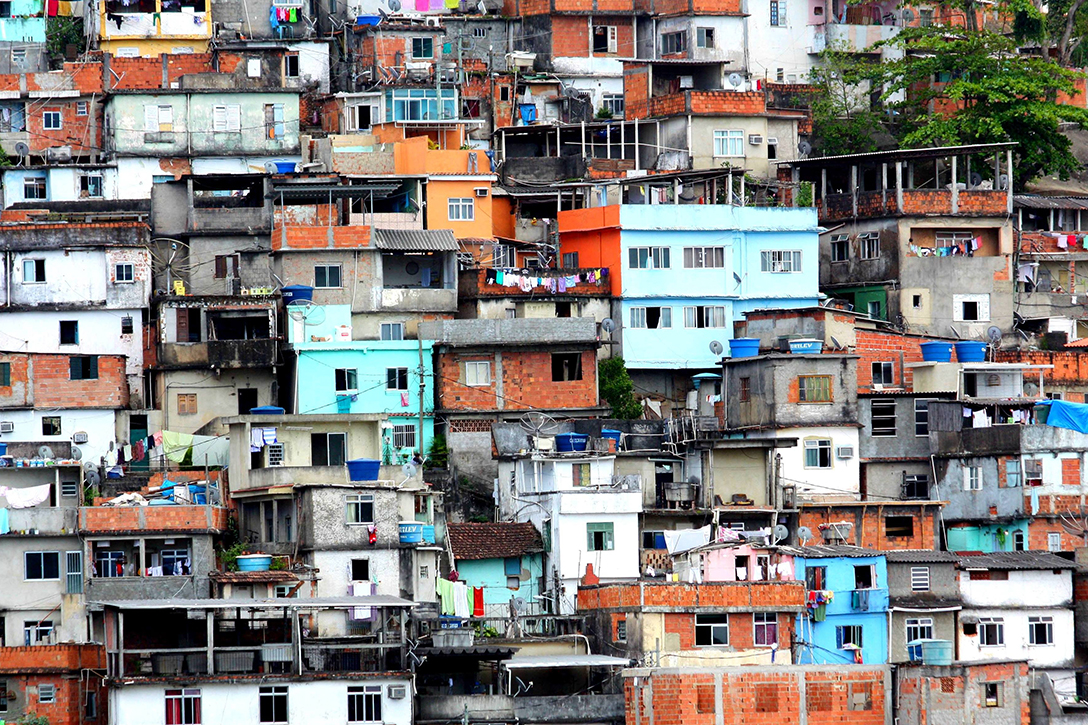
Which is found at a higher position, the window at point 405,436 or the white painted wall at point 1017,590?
the window at point 405,436

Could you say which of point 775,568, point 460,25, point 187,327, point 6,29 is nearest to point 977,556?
point 775,568

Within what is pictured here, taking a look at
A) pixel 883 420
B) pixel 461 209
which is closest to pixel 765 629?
pixel 883 420

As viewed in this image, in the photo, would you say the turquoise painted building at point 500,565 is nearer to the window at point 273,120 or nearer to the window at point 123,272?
the window at point 123,272

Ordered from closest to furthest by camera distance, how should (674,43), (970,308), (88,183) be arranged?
1. (970,308)
2. (88,183)
3. (674,43)

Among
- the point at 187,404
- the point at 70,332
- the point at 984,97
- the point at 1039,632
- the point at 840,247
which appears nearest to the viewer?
the point at 1039,632

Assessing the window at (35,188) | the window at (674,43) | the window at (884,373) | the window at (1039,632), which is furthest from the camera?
the window at (674,43)

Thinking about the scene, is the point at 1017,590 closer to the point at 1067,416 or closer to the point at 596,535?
the point at 1067,416

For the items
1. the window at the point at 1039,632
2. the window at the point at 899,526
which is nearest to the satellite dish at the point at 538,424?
the window at the point at 899,526
